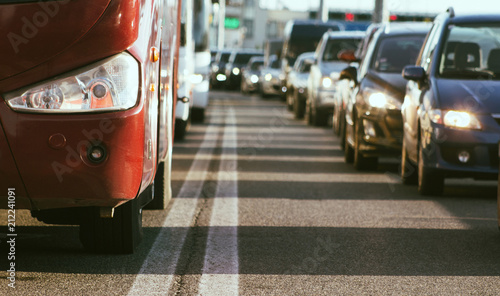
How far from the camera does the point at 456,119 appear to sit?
9992mm

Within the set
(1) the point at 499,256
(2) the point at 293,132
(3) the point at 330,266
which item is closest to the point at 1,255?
(3) the point at 330,266

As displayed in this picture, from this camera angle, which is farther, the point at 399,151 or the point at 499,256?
the point at 399,151

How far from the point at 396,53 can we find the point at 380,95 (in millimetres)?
1507

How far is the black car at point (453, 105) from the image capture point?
991cm

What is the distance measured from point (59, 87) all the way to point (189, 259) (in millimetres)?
1550

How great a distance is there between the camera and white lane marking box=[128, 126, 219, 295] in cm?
595

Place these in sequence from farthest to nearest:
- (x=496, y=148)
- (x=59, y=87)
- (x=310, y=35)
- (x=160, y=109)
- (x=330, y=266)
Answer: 1. (x=310, y=35)
2. (x=496, y=148)
3. (x=160, y=109)
4. (x=330, y=266)
5. (x=59, y=87)

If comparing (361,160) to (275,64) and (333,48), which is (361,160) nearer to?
(333,48)

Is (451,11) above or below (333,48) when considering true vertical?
above

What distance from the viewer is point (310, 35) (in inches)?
1420

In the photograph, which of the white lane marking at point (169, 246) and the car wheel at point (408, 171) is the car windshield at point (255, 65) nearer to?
the white lane marking at point (169, 246)

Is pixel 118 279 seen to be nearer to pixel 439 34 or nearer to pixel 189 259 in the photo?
pixel 189 259

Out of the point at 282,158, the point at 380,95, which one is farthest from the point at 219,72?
the point at 380,95

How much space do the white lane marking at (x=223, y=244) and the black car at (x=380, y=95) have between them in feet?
5.26
